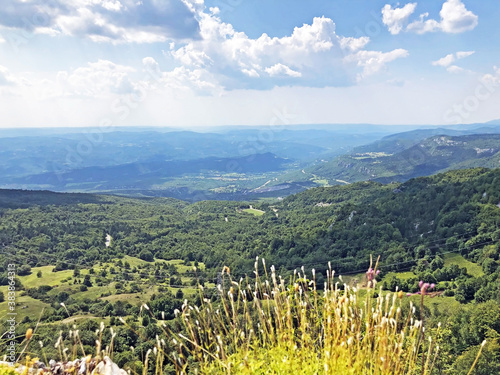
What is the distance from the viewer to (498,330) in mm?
30906

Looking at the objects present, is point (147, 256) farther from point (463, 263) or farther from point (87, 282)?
point (463, 263)

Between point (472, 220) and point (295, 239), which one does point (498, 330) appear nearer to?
point (472, 220)

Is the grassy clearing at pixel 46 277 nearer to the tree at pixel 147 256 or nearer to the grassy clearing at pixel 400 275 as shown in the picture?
the tree at pixel 147 256

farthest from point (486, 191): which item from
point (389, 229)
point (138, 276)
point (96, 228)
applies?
point (96, 228)

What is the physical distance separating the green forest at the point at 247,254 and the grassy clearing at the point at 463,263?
0.40 m

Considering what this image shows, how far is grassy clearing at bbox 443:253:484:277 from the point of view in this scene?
62.3 meters

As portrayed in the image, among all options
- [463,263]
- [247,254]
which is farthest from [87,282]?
[463,263]

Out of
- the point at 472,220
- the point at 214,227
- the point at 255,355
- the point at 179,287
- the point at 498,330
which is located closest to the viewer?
the point at 255,355

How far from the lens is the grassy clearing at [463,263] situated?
6234cm

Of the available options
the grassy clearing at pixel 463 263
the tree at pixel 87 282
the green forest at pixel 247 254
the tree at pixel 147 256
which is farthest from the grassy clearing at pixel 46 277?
the grassy clearing at pixel 463 263

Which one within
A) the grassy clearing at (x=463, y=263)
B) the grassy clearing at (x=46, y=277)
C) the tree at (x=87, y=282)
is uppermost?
the grassy clearing at (x=463, y=263)

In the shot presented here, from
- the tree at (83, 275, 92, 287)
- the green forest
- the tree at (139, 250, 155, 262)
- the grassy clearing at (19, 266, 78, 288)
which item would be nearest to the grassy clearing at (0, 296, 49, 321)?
the green forest

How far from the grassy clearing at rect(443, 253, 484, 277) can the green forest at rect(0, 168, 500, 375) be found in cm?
40

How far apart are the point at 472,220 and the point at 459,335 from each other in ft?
193
